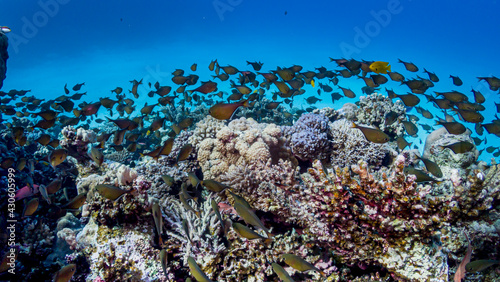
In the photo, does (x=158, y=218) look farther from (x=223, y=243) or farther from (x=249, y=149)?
(x=249, y=149)

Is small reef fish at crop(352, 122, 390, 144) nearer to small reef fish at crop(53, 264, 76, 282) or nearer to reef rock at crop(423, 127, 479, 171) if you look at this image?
reef rock at crop(423, 127, 479, 171)

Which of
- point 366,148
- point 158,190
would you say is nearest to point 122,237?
point 158,190

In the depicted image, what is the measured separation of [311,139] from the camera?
16.9ft

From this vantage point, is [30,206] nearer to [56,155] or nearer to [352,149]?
[56,155]

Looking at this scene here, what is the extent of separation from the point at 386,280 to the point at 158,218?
2806 mm

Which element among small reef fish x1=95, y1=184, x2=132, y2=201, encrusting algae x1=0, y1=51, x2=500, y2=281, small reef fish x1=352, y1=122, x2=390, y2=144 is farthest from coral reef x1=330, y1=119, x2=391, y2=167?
small reef fish x1=95, y1=184, x2=132, y2=201

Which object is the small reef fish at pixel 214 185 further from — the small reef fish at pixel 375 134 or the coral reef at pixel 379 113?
the coral reef at pixel 379 113

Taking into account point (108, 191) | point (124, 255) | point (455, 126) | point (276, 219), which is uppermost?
point (108, 191)

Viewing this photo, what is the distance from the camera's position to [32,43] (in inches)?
2655

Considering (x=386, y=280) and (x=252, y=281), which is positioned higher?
(x=252, y=281)

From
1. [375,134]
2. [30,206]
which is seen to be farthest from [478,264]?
[30,206]

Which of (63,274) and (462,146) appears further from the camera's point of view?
(462,146)

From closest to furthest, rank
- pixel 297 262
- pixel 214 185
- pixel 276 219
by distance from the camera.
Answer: pixel 297 262 < pixel 214 185 < pixel 276 219

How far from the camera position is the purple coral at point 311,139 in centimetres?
517
